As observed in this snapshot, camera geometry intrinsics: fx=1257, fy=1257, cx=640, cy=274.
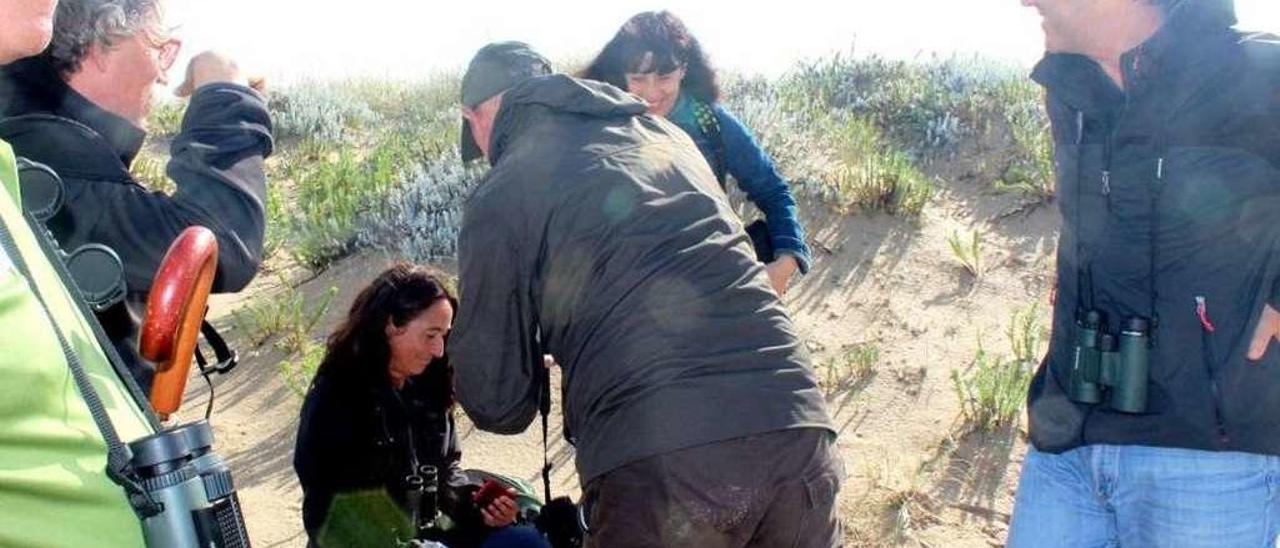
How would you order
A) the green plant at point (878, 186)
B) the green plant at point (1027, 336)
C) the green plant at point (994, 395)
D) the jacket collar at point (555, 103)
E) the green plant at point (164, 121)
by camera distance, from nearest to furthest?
the jacket collar at point (555, 103) → the green plant at point (994, 395) → the green plant at point (1027, 336) → the green plant at point (878, 186) → the green plant at point (164, 121)

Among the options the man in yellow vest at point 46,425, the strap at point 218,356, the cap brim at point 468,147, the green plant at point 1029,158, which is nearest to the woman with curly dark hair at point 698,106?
the cap brim at point 468,147

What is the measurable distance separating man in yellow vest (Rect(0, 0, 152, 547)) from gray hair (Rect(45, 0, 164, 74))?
0.74 metres

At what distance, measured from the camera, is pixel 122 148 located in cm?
227

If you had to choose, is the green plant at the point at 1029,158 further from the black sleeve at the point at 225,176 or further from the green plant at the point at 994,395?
the black sleeve at the point at 225,176

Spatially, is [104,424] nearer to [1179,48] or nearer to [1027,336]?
[1179,48]

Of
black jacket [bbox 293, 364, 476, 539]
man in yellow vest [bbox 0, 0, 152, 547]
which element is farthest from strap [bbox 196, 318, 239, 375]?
black jacket [bbox 293, 364, 476, 539]

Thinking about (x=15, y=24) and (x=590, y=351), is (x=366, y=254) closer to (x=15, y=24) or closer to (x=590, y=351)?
(x=590, y=351)

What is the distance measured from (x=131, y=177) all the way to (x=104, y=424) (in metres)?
0.91

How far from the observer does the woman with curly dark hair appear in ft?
12.2

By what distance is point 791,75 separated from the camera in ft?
32.7

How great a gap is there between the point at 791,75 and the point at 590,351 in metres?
7.82

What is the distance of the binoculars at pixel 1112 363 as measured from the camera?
7.82 feet

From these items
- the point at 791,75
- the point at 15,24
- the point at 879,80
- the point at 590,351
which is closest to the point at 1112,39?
the point at 590,351

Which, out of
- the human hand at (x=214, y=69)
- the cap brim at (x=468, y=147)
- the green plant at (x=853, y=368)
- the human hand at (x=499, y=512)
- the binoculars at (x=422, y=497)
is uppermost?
the human hand at (x=214, y=69)
